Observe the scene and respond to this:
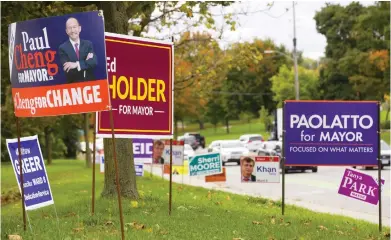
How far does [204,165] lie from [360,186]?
30.4ft

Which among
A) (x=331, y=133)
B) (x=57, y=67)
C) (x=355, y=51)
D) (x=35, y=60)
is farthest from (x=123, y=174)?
(x=355, y=51)

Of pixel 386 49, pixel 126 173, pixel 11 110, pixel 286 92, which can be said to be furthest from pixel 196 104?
pixel 126 173

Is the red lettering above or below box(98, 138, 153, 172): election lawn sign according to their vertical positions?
above

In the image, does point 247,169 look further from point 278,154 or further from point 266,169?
point 278,154

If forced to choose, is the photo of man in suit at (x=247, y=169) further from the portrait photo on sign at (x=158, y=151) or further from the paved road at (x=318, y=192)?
the portrait photo on sign at (x=158, y=151)

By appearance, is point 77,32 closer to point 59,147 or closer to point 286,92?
point 59,147

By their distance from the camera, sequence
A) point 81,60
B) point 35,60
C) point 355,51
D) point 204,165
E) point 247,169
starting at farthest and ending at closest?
point 355,51 < point 204,165 < point 247,169 < point 35,60 < point 81,60

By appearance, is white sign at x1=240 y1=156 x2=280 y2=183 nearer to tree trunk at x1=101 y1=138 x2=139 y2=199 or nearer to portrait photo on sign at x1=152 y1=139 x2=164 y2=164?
tree trunk at x1=101 y1=138 x2=139 y2=199

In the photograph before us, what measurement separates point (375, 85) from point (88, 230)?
5025 centimetres

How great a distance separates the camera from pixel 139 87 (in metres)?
8.70

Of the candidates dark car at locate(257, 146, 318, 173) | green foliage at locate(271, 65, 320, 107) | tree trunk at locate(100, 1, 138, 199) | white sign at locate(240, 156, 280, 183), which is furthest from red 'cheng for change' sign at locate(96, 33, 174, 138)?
green foliage at locate(271, 65, 320, 107)

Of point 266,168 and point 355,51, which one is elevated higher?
point 355,51

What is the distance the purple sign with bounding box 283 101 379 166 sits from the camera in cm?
1026

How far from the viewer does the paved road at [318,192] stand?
16094 mm
